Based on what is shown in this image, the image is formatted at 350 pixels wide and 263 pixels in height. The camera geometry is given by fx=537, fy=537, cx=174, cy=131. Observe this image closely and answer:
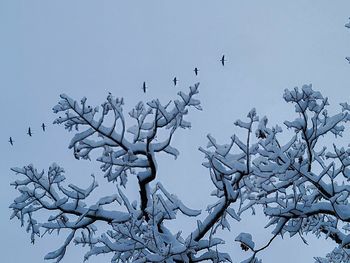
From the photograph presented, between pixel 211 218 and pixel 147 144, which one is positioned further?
pixel 147 144

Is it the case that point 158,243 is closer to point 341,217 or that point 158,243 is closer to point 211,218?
point 211,218

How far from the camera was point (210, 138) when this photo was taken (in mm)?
7891

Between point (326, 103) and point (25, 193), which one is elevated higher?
point (25, 193)

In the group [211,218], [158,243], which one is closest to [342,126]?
[211,218]

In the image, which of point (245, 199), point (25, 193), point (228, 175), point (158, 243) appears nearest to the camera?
point (158, 243)

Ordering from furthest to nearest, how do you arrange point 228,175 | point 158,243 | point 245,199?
1. point 245,199
2. point 228,175
3. point 158,243

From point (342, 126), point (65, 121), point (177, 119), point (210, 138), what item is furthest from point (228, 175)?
point (65, 121)

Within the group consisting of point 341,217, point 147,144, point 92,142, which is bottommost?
point 341,217

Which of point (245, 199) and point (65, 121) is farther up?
point (65, 121)

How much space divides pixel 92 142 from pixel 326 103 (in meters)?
3.69

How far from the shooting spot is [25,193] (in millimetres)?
8094

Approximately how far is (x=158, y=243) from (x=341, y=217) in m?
2.43

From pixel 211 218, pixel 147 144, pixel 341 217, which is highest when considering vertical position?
pixel 147 144

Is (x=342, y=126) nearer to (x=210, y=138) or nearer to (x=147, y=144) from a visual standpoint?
(x=210, y=138)
